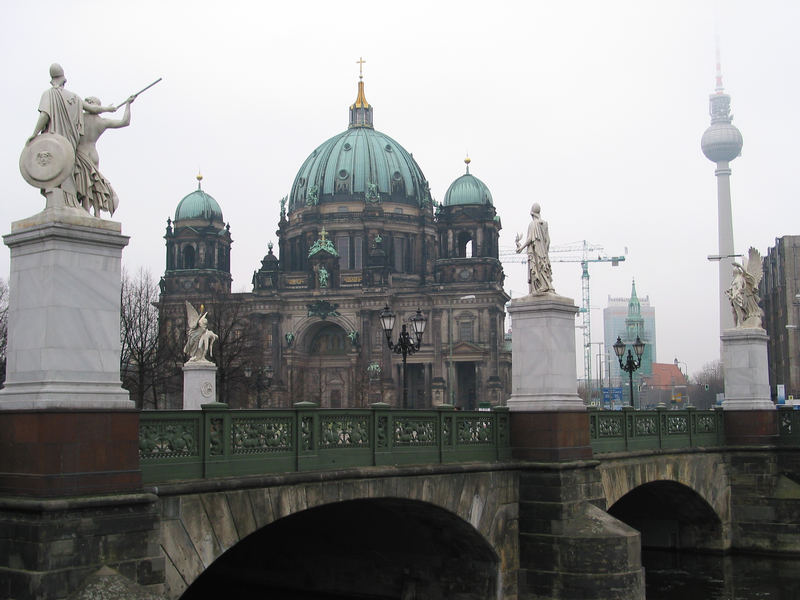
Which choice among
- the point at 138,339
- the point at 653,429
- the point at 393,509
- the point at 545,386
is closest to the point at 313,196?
the point at 138,339

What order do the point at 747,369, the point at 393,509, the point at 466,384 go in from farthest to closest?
the point at 466,384, the point at 747,369, the point at 393,509

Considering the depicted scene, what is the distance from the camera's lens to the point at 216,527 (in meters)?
15.6

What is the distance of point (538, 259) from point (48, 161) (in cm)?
1258

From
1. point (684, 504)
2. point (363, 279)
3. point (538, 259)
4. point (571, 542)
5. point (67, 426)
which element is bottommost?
point (684, 504)

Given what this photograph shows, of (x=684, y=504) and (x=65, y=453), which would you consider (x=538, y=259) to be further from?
(x=684, y=504)

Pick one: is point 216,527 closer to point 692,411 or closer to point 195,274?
point 692,411

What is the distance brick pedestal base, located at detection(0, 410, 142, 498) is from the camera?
1318 cm

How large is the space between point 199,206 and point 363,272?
19.7 m

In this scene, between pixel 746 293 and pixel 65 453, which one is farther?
pixel 746 293

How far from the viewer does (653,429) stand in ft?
100

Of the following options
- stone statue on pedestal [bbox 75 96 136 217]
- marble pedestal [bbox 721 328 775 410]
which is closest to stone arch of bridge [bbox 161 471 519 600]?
stone statue on pedestal [bbox 75 96 136 217]

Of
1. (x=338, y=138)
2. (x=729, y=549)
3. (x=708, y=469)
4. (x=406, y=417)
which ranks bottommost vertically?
(x=729, y=549)

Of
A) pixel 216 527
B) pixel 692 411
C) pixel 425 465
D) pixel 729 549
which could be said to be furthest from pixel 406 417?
pixel 729 549

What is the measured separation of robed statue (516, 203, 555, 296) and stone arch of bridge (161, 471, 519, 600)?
426cm
